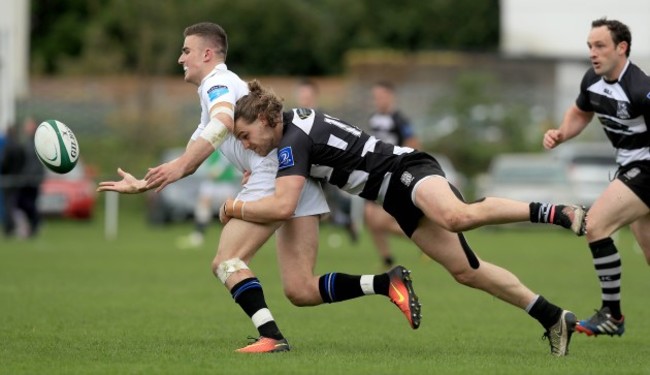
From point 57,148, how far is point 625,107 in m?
3.94

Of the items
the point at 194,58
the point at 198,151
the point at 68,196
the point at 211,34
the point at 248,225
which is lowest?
the point at 68,196

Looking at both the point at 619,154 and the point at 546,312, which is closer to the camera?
the point at 546,312

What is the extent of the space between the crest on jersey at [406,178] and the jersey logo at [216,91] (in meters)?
1.26

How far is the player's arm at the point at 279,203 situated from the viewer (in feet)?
25.6

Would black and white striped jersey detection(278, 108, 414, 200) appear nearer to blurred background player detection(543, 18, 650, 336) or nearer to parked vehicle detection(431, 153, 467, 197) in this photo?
blurred background player detection(543, 18, 650, 336)

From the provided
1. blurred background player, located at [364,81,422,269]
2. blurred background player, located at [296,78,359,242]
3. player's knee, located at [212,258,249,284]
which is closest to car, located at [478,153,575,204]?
blurred background player, located at [296,78,359,242]

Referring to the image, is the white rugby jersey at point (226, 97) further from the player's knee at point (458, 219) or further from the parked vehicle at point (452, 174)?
the parked vehicle at point (452, 174)

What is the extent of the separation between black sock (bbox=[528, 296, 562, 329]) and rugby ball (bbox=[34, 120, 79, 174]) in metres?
3.15

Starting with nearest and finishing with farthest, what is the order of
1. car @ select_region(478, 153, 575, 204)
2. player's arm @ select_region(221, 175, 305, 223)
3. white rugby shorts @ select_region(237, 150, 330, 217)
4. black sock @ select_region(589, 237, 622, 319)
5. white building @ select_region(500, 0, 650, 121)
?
player's arm @ select_region(221, 175, 305, 223) < white rugby shorts @ select_region(237, 150, 330, 217) < black sock @ select_region(589, 237, 622, 319) < car @ select_region(478, 153, 575, 204) < white building @ select_region(500, 0, 650, 121)

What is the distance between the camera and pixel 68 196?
93.6ft

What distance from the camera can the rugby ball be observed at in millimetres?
8086

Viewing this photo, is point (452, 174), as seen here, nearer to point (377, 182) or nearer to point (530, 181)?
point (530, 181)

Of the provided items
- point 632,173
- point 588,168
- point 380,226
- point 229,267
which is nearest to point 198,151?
point 229,267

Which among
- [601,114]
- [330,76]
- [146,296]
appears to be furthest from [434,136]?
[601,114]
